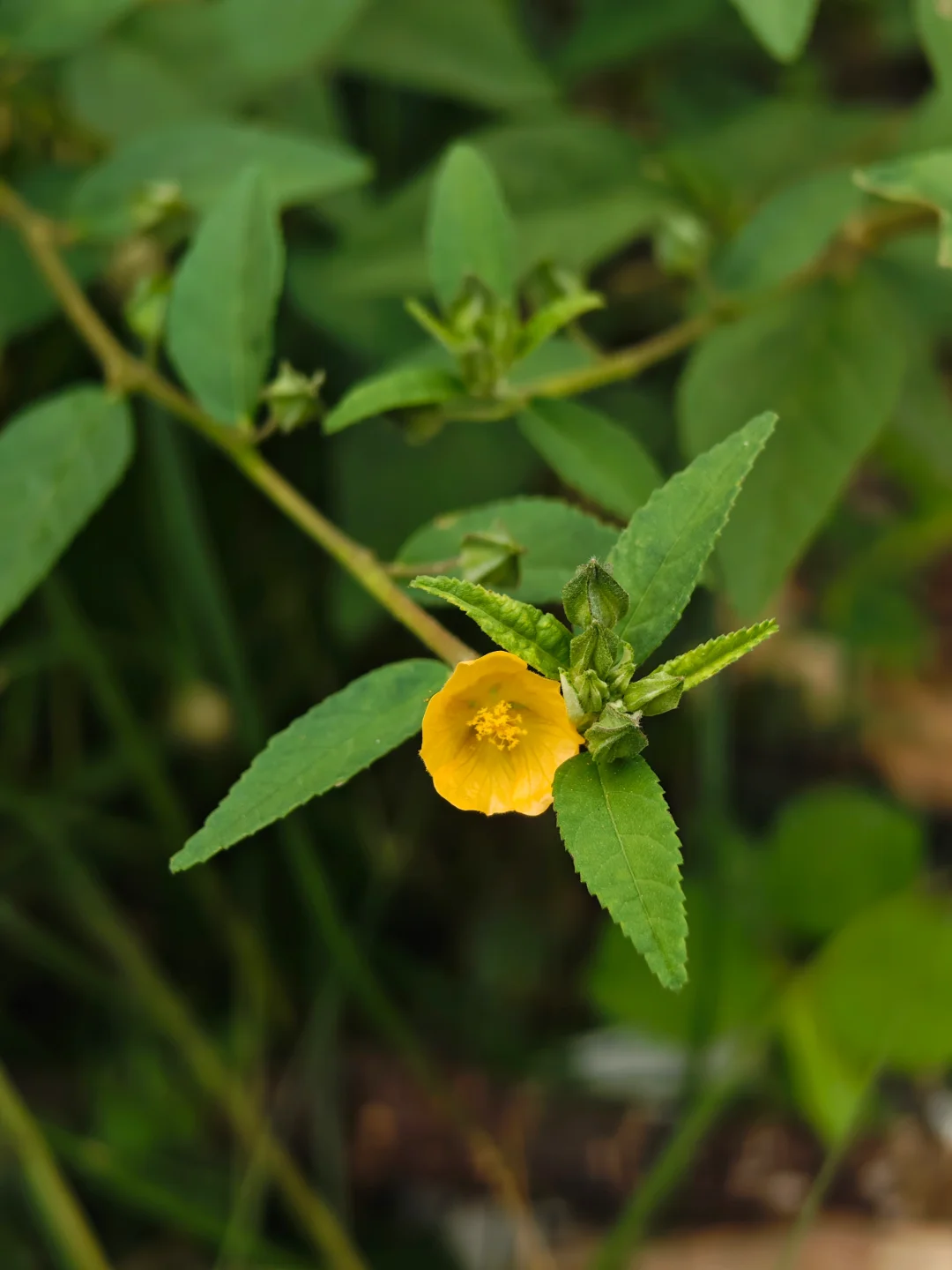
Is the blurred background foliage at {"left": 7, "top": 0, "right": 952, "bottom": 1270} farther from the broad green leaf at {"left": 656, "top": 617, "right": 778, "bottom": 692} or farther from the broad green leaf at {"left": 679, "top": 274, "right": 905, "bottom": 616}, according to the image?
the broad green leaf at {"left": 656, "top": 617, "right": 778, "bottom": 692}

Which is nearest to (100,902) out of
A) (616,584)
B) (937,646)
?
(616,584)

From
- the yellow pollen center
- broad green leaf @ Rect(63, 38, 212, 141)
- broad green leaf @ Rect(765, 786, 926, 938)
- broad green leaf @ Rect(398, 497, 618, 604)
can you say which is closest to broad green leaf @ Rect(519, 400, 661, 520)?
broad green leaf @ Rect(398, 497, 618, 604)

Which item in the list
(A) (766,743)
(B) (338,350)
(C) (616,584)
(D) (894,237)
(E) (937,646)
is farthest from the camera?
(E) (937,646)

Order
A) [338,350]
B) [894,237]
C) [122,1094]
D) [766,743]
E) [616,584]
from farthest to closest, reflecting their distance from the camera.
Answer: [766,743] < [122,1094] < [338,350] < [894,237] < [616,584]

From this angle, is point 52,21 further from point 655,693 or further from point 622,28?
point 655,693

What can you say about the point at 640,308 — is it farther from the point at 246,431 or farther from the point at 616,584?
the point at 616,584

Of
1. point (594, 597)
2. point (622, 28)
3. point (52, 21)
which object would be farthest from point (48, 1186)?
point (622, 28)
